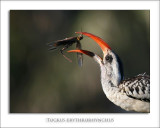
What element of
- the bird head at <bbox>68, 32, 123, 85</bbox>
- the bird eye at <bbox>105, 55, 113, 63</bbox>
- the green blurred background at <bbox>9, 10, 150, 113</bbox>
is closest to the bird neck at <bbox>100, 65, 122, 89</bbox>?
the bird head at <bbox>68, 32, 123, 85</bbox>

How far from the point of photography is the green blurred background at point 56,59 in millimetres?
10273

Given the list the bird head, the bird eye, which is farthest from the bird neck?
the bird eye

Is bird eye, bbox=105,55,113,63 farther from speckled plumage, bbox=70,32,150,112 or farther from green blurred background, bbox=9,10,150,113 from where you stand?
green blurred background, bbox=9,10,150,113

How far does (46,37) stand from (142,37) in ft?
9.11

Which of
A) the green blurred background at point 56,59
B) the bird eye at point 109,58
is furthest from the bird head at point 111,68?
the green blurred background at point 56,59

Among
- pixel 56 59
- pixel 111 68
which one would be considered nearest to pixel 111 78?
pixel 111 68

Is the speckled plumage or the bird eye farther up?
the bird eye

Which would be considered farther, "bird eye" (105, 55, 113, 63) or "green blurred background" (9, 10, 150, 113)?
"green blurred background" (9, 10, 150, 113)

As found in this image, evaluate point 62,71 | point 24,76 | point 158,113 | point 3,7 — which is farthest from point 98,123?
point 24,76

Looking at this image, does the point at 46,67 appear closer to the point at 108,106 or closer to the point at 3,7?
the point at 108,106

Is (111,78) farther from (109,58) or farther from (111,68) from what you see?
(109,58)

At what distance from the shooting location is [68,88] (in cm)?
1084

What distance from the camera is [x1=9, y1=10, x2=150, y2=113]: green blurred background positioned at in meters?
10.3

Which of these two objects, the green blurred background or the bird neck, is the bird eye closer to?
the bird neck
